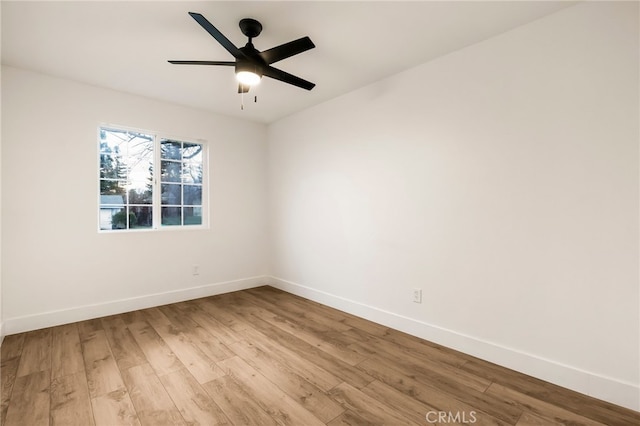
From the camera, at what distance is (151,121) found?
3.62 metres

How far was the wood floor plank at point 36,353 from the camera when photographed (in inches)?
86.1

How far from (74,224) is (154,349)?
1717mm

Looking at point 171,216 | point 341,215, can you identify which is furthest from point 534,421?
point 171,216

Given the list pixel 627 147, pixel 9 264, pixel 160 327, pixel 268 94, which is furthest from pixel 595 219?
pixel 9 264

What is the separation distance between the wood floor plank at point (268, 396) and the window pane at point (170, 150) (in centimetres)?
278

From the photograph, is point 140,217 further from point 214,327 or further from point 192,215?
point 214,327

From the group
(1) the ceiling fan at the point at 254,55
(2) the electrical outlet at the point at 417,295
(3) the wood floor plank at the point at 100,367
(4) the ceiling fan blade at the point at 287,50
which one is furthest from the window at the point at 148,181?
(2) the electrical outlet at the point at 417,295

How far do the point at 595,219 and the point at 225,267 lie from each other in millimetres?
4054

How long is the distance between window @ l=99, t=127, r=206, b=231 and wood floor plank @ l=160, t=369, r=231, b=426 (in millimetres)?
2199

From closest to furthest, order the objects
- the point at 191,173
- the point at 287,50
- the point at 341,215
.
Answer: the point at 287,50, the point at 341,215, the point at 191,173

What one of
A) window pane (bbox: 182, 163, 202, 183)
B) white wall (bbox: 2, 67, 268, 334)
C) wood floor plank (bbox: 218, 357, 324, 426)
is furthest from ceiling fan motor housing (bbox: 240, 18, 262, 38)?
wood floor plank (bbox: 218, 357, 324, 426)

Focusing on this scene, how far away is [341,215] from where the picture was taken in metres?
3.56

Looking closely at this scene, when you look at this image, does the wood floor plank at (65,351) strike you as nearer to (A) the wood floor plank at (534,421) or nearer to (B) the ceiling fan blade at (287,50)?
(B) the ceiling fan blade at (287,50)

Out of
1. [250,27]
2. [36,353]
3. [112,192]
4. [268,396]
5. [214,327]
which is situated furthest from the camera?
[112,192]
